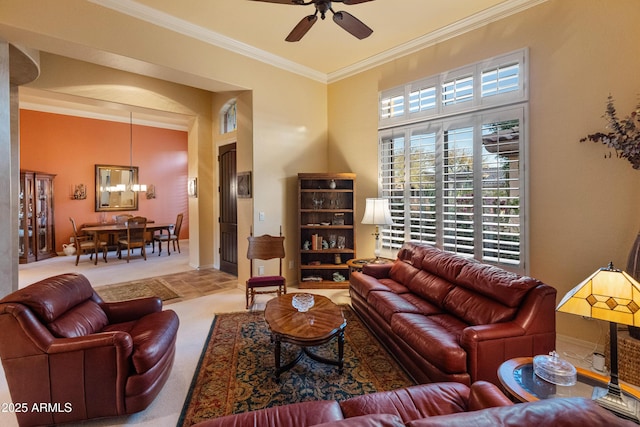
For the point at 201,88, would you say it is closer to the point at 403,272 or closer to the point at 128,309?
the point at 128,309

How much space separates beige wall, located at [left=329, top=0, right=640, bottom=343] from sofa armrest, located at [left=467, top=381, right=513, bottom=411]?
2.54 meters

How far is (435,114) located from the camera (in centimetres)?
414

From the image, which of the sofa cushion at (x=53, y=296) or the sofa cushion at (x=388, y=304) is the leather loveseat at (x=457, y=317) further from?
the sofa cushion at (x=53, y=296)

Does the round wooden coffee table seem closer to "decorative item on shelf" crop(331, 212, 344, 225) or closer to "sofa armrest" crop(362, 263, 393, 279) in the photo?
"sofa armrest" crop(362, 263, 393, 279)

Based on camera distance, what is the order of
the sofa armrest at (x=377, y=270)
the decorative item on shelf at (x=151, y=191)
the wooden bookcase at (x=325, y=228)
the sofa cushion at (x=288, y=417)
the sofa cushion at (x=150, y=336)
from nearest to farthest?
the sofa cushion at (x=288, y=417)
the sofa cushion at (x=150, y=336)
the sofa armrest at (x=377, y=270)
the wooden bookcase at (x=325, y=228)
the decorative item on shelf at (x=151, y=191)

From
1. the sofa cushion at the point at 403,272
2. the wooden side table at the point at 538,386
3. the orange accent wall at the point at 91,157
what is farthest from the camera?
the orange accent wall at the point at 91,157

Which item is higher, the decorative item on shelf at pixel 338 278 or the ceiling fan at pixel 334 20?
the ceiling fan at pixel 334 20

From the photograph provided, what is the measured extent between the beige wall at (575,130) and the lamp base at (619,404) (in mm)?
1926

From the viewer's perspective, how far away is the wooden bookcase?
5.01 meters

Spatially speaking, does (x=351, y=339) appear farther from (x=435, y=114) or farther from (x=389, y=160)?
(x=435, y=114)

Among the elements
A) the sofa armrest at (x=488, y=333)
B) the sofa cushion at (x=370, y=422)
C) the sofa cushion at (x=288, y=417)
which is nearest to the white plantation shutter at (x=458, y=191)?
the sofa armrest at (x=488, y=333)

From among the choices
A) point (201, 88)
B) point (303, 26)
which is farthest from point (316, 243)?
point (303, 26)

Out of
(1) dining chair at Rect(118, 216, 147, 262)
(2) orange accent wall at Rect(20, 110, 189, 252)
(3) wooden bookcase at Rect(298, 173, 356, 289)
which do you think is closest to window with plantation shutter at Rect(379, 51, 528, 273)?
(3) wooden bookcase at Rect(298, 173, 356, 289)

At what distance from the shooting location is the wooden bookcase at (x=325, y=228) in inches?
197
